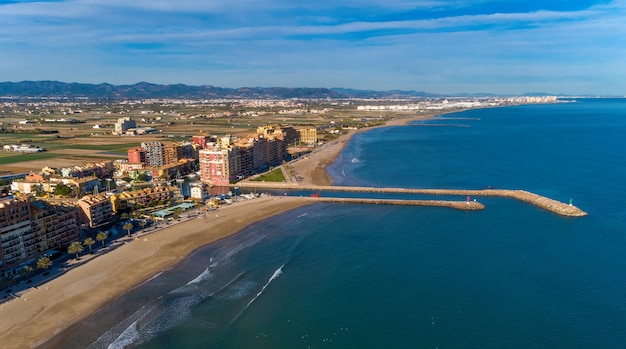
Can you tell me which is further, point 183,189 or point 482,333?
point 183,189

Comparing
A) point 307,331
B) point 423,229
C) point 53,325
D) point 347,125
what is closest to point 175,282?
point 53,325

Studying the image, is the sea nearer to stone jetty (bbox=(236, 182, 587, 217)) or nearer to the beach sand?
the beach sand

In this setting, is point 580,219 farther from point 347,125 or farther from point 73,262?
point 347,125

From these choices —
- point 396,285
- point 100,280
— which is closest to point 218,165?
point 100,280

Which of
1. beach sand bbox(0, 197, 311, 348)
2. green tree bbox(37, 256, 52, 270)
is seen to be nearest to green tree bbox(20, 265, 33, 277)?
green tree bbox(37, 256, 52, 270)

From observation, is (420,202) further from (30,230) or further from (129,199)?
(30,230)
